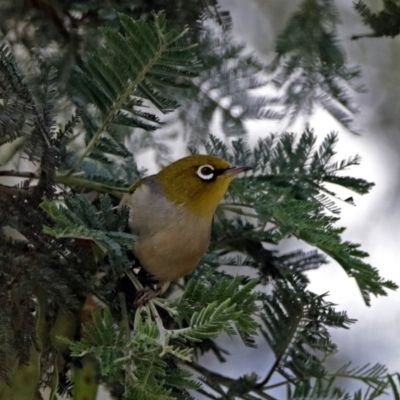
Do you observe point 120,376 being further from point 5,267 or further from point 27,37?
point 27,37

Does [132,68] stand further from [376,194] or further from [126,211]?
[376,194]

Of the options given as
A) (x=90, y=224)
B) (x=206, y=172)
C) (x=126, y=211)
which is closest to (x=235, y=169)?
(x=206, y=172)

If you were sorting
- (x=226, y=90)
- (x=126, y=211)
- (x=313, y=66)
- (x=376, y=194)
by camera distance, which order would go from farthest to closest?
(x=376, y=194)
(x=226, y=90)
(x=313, y=66)
(x=126, y=211)

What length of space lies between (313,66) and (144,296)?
0.56m

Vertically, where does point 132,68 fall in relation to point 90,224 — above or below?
above

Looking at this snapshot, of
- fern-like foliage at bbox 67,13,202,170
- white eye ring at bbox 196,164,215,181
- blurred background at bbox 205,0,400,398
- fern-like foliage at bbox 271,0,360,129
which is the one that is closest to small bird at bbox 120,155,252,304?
white eye ring at bbox 196,164,215,181

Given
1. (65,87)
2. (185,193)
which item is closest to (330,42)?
(185,193)

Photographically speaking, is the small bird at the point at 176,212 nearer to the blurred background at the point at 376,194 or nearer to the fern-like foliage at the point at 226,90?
the fern-like foliage at the point at 226,90

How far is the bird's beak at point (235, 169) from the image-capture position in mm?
1154

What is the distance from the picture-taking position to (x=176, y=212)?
1.19 m

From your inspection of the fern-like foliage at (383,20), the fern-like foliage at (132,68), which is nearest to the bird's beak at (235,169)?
the fern-like foliage at (132,68)

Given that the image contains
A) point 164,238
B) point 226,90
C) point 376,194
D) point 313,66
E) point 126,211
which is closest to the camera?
point 126,211

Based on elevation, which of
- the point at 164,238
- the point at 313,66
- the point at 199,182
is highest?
the point at 313,66

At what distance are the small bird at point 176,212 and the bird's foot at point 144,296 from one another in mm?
75
